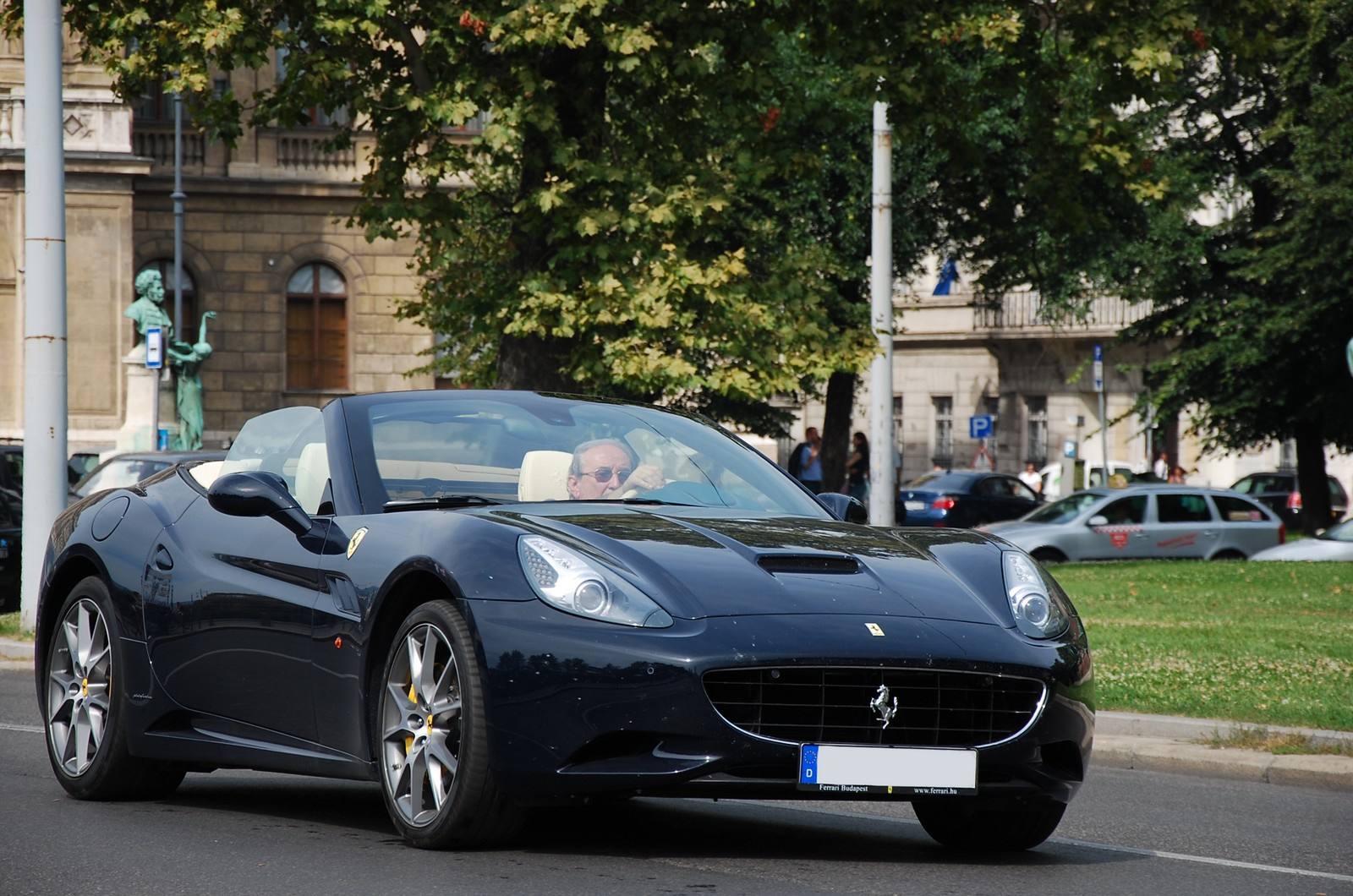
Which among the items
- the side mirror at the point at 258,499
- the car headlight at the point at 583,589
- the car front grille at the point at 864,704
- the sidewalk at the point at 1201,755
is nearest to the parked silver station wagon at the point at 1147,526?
the sidewalk at the point at 1201,755

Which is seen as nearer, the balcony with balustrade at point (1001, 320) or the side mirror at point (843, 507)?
the side mirror at point (843, 507)

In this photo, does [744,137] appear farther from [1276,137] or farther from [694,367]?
[1276,137]

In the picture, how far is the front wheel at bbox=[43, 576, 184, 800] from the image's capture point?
286 inches

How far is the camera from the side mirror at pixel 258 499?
6.45 meters

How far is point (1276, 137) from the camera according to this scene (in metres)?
34.7

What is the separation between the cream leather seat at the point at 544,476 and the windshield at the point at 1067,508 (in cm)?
2436

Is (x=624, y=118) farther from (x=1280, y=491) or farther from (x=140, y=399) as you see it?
(x=1280, y=491)

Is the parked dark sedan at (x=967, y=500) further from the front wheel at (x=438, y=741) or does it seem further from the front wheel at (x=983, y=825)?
the front wheel at (x=438, y=741)

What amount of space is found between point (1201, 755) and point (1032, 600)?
4.29 m

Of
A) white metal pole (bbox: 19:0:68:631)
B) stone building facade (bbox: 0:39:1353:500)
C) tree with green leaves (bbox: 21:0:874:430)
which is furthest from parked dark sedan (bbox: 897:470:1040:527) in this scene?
white metal pole (bbox: 19:0:68:631)

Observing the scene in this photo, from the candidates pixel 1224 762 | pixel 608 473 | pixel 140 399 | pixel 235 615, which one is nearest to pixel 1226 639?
pixel 1224 762

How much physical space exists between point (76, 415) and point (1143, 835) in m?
40.1

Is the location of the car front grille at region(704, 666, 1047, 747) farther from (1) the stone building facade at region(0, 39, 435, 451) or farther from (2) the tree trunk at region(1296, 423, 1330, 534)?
(1) the stone building facade at region(0, 39, 435, 451)

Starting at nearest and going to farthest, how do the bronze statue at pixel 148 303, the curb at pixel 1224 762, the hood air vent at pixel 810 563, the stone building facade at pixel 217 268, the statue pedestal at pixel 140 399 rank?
the hood air vent at pixel 810 563 → the curb at pixel 1224 762 → the bronze statue at pixel 148 303 → the statue pedestal at pixel 140 399 → the stone building facade at pixel 217 268
